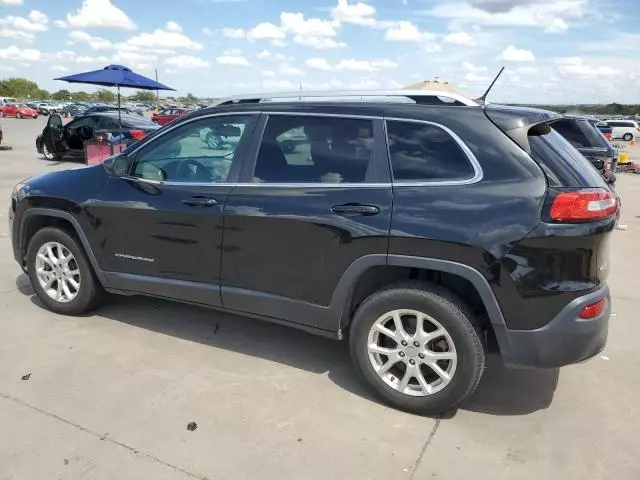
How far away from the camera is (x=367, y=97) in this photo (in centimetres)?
349

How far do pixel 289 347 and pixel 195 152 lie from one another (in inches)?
63.8

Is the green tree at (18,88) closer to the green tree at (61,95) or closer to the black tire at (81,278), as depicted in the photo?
the green tree at (61,95)

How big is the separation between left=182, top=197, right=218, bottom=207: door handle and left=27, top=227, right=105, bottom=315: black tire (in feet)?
3.88

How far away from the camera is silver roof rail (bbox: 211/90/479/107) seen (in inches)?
129

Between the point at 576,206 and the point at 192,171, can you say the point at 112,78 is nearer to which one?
the point at 192,171

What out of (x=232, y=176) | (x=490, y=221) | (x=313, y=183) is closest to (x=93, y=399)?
(x=232, y=176)

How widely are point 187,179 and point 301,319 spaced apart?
4.28 ft

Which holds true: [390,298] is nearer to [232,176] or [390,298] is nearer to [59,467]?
[232,176]

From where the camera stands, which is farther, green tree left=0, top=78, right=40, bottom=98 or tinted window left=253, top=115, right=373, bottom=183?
green tree left=0, top=78, right=40, bottom=98

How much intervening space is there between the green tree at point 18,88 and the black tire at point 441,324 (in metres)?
127

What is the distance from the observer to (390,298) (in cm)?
318

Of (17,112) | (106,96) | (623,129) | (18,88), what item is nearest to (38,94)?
(18,88)

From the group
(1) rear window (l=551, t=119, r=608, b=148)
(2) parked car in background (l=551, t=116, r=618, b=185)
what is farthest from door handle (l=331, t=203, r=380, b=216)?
(1) rear window (l=551, t=119, r=608, b=148)

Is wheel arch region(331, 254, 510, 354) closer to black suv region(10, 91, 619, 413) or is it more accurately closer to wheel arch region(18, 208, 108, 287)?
black suv region(10, 91, 619, 413)
